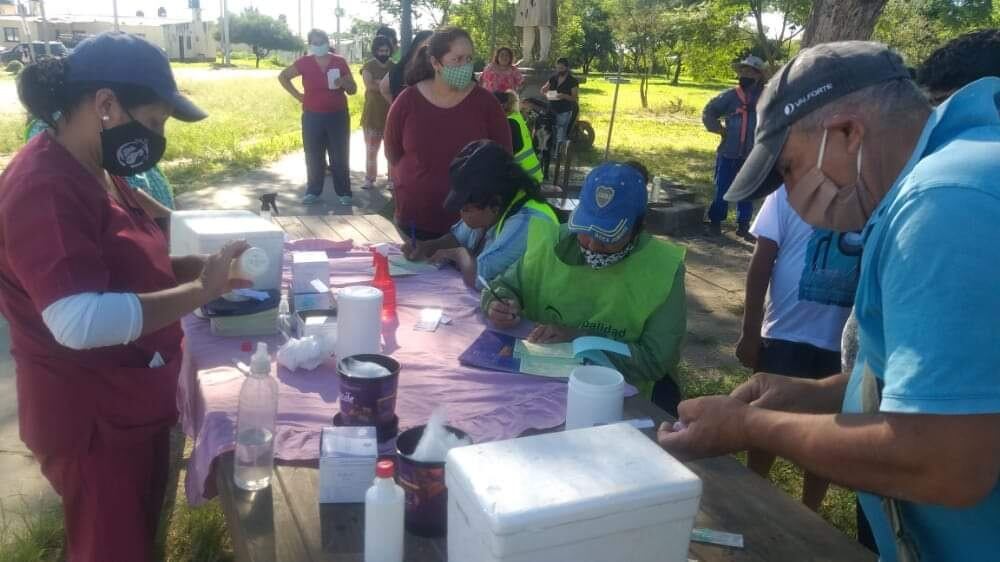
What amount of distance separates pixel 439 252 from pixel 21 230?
Result: 1.97 m

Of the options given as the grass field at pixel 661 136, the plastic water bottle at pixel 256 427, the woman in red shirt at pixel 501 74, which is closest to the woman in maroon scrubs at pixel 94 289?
the plastic water bottle at pixel 256 427

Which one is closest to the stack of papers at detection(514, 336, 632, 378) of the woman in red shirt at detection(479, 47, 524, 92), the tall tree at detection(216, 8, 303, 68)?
the woman in red shirt at detection(479, 47, 524, 92)

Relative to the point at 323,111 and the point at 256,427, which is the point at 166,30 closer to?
the point at 323,111

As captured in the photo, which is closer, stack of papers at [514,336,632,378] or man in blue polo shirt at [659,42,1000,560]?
man in blue polo shirt at [659,42,1000,560]

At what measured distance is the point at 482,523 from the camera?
3.35ft

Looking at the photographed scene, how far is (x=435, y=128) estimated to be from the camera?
405cm

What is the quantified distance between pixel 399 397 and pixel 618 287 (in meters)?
0.82

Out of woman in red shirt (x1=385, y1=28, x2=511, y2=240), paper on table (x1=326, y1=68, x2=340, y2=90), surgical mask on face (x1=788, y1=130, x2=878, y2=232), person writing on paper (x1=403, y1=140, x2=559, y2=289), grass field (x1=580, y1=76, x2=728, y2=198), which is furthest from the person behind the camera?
grass field (x1=580, y1=76, x2=728, y2=198)

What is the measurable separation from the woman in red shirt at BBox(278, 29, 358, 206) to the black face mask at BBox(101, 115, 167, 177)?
229 inches

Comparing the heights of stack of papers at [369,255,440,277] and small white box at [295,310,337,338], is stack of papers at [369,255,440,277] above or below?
Result: below

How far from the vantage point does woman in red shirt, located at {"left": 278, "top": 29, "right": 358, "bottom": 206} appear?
296 inches

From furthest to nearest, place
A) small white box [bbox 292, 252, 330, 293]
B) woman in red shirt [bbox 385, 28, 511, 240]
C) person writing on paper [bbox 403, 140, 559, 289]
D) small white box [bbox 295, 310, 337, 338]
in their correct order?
woman in red shirt [bbox 385, 28, 511, 240]
person writing on paper [bbox 403, 140, 559, 289]
small white box [bbox 292, 252, 330, 293]
small white box [bbox 295, 310, 337, 338]

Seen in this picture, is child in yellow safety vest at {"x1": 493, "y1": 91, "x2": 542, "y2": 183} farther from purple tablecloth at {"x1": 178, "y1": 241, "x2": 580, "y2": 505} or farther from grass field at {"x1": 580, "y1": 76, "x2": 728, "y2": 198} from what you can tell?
grass field at {"x1": 580, "y1": 76, "x2": 728, "y2": 198}

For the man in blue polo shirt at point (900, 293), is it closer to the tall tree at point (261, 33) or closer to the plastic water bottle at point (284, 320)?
the plastic water bottle at point (284, 320)
